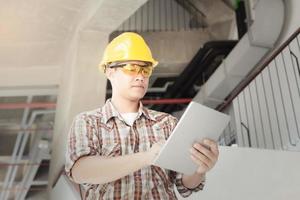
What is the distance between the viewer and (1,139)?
23.9ft

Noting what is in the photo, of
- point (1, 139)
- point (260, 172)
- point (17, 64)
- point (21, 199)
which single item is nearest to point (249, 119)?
point (260, 172)

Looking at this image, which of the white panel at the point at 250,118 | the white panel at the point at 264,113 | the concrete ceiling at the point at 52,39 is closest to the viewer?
the concrete ceiling at the point at 52,39

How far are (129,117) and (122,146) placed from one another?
13 centimetres

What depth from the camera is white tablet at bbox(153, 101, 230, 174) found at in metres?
1.17

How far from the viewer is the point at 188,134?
1200mm

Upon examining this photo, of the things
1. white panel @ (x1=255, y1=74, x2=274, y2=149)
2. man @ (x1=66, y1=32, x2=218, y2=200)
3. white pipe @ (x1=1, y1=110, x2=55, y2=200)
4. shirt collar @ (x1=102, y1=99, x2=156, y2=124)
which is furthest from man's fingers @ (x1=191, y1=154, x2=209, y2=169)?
white pipe @ (x1=1, y1=110, x2=55, y2=200)

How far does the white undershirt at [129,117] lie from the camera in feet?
4.31

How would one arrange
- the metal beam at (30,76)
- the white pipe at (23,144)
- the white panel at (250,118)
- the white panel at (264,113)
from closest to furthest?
the white panel at (264,113), the white panel at (250,118), the metal beam at (30,76), the white pipe at (23,144)

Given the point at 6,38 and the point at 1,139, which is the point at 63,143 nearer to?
the point at 6,38

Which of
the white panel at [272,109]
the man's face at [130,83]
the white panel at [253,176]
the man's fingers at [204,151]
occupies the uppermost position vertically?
the white panel at [272,109]

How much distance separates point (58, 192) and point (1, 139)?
14.8ft

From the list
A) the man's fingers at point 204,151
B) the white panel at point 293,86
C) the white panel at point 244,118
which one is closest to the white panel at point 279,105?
the white panel at point 293,86

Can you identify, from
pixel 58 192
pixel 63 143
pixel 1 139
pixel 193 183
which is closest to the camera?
pixel 193 183

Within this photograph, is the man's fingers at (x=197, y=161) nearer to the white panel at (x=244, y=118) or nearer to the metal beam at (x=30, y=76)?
the white panel at (x=244, y=118)
